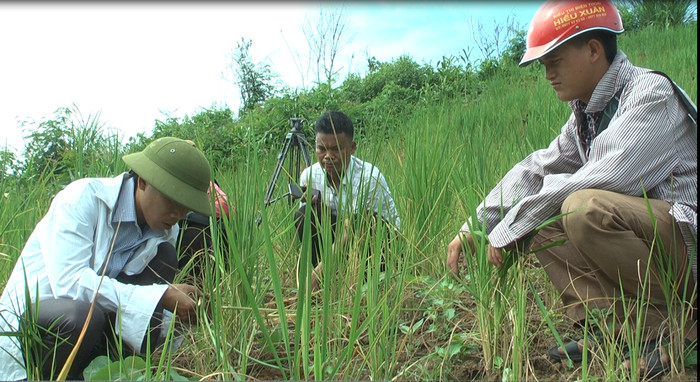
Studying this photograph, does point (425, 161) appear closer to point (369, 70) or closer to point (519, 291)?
Result: point (519, 291)

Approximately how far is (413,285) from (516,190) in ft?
1.76

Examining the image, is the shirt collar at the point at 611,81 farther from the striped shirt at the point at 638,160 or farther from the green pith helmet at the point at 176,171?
the green pith helmet at the point at 176,171

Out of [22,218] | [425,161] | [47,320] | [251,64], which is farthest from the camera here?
[251,64]

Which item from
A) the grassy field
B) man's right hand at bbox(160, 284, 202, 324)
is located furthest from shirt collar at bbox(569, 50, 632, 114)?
man's right hand at bbox(160, 284, 202, 324)

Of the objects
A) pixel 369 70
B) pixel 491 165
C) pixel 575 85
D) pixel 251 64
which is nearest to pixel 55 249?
pixel 575 85

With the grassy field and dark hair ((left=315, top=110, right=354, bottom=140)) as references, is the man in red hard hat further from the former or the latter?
dark hair ((left=315, top=110, right=354, bottom=140))

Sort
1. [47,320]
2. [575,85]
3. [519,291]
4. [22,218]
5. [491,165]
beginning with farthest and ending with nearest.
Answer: [491,165] < [22,218] < [575,85] < [47,320] < [519,291]

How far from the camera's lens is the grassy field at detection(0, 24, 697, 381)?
160cm

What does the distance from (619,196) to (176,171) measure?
1.40 metres

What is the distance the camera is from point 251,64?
30.0 ft

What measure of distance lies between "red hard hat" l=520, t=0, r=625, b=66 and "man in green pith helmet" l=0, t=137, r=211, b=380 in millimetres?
1216

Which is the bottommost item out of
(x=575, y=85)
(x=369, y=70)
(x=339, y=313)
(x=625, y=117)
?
(x=339, y=313)

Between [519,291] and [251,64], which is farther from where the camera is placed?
[251,64]

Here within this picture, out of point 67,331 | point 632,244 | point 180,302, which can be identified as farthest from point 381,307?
point 67,331
